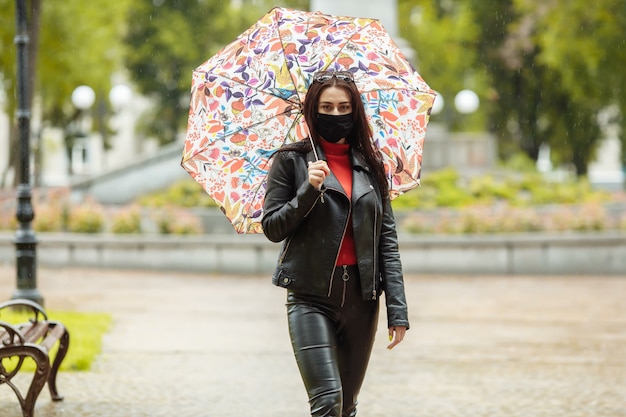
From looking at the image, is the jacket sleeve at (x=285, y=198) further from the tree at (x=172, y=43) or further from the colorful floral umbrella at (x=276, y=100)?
the tree at (x=172, y=43)

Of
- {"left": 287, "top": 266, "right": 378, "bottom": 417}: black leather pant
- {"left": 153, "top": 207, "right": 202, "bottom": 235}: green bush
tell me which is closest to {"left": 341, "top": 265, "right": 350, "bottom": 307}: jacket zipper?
{"left": 287, "top": 266, "right": 378, "bottom": 417}: black leather pant

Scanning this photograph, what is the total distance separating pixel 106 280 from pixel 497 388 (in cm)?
1057

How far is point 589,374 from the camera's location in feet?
33.4

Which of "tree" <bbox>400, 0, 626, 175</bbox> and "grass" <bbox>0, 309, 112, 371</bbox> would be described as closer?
"grass" <bbox>0, 309, 112, 371</bbox>

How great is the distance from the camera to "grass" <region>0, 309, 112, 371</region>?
10.3 meters

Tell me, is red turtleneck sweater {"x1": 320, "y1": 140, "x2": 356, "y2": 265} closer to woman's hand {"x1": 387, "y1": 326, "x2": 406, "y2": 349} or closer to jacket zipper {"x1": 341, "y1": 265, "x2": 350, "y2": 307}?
jacket zipper {"x1": 341, "y1": 265, "x2": 350, "y2": 307}

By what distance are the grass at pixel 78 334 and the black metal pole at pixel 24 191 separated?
0.33 metres

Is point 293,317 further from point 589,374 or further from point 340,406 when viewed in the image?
point 589,374

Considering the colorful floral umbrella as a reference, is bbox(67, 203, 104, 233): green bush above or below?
below

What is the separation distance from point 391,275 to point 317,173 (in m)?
0.68

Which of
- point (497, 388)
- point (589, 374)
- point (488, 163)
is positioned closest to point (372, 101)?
point (497, 388)

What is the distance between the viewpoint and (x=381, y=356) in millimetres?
11234

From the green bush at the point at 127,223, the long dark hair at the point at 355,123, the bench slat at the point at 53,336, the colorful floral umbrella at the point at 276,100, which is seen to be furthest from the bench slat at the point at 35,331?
the green bush at the point at 127,223

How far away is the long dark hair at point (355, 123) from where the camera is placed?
225 inches
